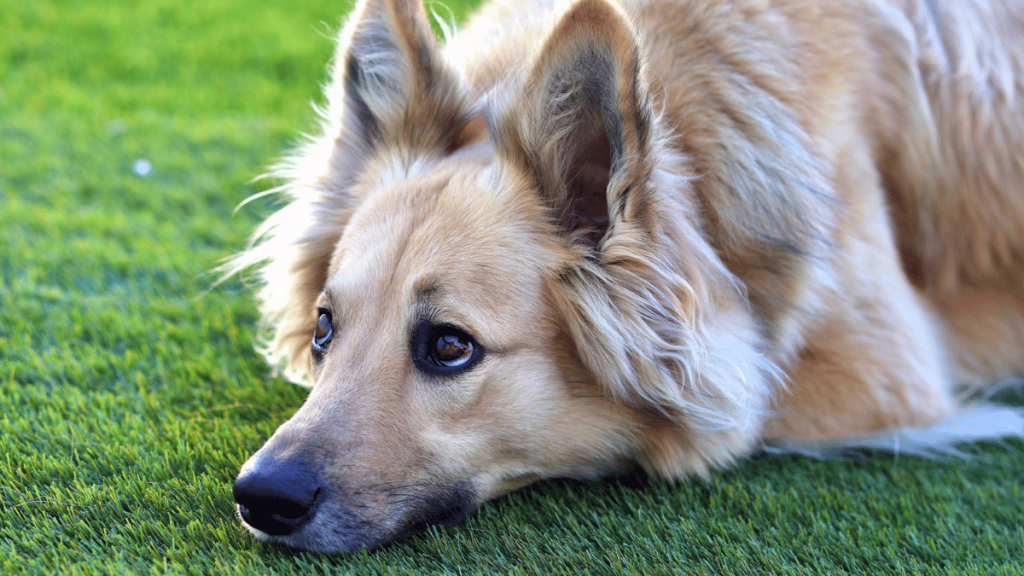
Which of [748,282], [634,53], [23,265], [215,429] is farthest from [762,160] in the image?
[23,265]

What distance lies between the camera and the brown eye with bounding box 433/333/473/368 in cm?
237

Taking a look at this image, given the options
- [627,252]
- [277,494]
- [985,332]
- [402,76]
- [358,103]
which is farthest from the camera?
[985,332]

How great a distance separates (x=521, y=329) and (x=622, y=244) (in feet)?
1.28

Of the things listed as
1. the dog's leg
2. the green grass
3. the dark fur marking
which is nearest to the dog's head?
the green grass

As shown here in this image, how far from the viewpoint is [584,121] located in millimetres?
2361

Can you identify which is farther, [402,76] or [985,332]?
[985,332]

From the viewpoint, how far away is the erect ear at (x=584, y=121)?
214 cm

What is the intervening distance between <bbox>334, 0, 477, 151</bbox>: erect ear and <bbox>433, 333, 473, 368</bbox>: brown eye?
823 millimetres

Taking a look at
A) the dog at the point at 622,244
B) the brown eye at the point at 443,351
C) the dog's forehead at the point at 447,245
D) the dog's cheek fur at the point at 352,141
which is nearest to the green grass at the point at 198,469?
the dog at the point at 622,244

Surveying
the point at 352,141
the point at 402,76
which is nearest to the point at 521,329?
the point at 402,76

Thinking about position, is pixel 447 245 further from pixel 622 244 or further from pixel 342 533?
pixel 342 533

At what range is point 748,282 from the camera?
2.69 meters

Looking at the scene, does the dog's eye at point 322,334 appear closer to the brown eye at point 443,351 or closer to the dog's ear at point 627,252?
the brown eye at point 443,351

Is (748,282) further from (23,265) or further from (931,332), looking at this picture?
(23,265)
